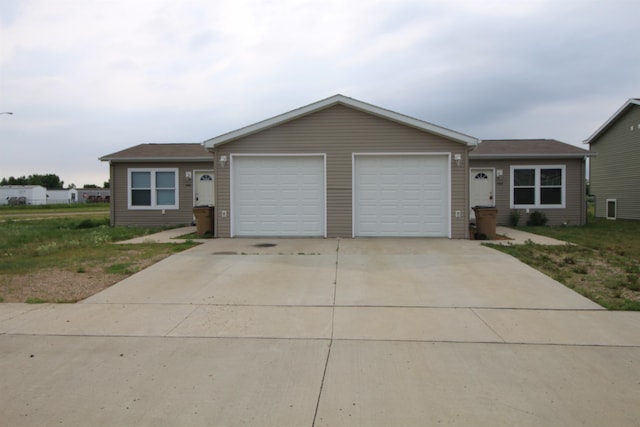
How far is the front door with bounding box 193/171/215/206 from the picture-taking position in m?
→ 18.6

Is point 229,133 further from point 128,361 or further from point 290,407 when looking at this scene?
point 290,407

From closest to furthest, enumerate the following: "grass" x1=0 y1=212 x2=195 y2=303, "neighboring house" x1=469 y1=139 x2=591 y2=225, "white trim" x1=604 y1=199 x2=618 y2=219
Answer: "grass" x1=0 y1=212 x2=195 y2=303 < "neighboring house" x1=469 y1=139 x2=591 y2=225 < "white trim" x1=604 y1=199 x2=618 y2=219

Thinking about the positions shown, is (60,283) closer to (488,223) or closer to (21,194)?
(488,223)

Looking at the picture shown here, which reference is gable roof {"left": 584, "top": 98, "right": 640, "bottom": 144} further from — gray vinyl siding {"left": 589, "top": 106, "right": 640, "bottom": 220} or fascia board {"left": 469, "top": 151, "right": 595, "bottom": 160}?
fascia board {"left": 469, "top": 151, "right": 595, "bottom": 160}

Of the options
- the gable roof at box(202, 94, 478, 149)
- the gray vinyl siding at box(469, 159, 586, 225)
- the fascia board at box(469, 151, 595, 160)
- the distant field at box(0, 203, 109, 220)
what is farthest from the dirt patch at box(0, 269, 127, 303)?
the distant field at box(0, 203, 109, 220)

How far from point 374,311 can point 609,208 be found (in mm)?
22247

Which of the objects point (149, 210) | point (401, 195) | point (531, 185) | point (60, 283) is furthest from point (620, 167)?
point (60, 283)

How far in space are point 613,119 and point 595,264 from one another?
16361 mm

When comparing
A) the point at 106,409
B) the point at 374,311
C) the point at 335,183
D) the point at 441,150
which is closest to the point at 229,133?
the point at 335,183

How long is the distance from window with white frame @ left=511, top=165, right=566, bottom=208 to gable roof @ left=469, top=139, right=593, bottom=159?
2.35 ft

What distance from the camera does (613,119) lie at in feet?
73.3

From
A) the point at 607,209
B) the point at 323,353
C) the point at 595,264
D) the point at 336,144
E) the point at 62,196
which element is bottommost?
the point at 323,353

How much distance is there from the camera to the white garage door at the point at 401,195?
526 inches

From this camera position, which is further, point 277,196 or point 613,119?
point 613,119
